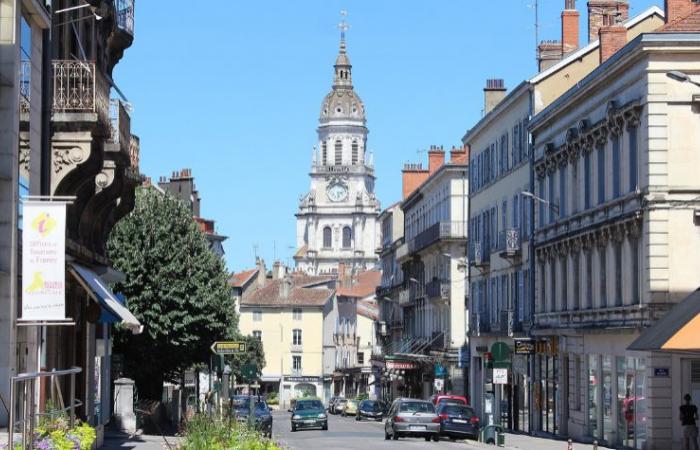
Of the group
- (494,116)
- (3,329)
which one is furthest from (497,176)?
(3,329)

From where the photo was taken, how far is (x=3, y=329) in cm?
2252

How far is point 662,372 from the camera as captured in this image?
37.5m

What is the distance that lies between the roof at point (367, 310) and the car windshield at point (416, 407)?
111 m

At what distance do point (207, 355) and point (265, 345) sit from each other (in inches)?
3498

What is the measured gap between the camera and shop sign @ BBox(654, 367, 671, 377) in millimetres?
37438

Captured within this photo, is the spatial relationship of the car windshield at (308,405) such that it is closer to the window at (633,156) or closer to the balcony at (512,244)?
the balcony at (512,244)

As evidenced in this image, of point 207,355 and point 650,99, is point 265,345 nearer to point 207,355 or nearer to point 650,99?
point 207,355

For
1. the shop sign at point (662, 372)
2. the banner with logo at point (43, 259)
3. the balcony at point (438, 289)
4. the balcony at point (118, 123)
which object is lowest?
the shop sign at point (662, 372)

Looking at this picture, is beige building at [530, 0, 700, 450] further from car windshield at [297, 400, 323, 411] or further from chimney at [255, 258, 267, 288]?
chimney at [255, 258, 267, 288]

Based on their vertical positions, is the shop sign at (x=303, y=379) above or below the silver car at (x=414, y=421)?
below

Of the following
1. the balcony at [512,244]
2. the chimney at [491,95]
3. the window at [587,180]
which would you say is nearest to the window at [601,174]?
the window at [587,180]

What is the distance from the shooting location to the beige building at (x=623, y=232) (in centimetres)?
3744

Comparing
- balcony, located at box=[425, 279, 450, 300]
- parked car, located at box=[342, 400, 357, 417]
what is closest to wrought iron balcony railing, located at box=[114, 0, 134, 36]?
balcony, located at box=[425, 279, 450, 300]

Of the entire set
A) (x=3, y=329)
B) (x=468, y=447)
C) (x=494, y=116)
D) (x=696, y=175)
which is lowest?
(x=468, y=447)
